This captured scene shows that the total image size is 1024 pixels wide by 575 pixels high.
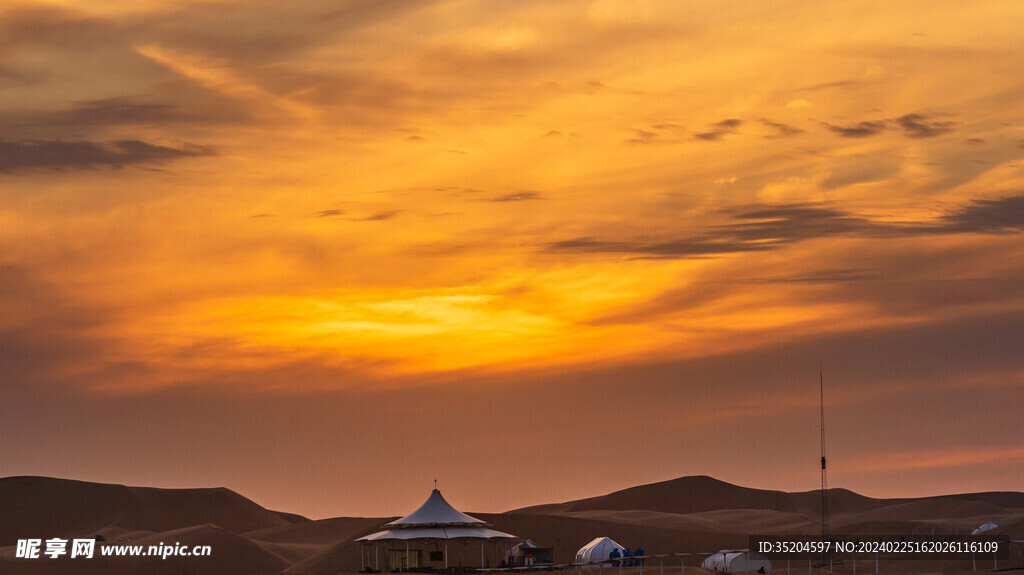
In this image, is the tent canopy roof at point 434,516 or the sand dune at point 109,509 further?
the sand dune at point 109,509

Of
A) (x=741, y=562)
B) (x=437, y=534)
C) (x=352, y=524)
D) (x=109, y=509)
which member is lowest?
(x=741, y=562)

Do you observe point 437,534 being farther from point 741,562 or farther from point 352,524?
point 352,524

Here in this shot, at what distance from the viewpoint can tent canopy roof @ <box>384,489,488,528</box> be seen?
2953 inches

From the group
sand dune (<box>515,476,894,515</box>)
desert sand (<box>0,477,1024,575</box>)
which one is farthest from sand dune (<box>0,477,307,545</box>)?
sand dune (<box>515,476,894,515</box>)

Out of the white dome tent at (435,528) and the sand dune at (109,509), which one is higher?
the sand dune at (109,509)

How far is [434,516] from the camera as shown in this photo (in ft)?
247

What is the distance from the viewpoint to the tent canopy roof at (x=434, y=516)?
7500cm

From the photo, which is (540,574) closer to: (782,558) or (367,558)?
(782,558)

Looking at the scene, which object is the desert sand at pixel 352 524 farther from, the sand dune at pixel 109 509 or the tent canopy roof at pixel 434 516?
the tent canopy roof at pixel 434 516

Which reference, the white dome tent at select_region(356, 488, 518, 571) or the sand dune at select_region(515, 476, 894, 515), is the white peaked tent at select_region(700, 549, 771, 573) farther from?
the sand dune at select_region(515, 476, 894, 515)

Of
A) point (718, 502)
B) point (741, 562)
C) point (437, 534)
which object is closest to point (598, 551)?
point (741, 562)

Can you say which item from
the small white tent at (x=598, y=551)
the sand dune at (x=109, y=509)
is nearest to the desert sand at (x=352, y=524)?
the sand dune at (x=109, y=509)

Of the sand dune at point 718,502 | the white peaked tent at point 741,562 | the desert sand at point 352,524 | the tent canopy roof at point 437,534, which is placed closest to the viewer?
the white peaked tent at point 741,562

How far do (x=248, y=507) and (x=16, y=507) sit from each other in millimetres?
26608
